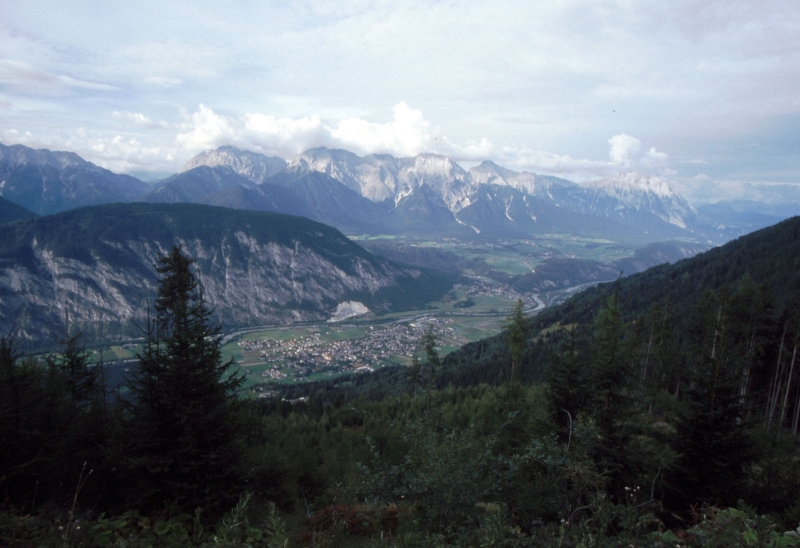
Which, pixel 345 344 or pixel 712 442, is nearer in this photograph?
pixel 712 442

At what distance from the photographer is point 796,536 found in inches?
259

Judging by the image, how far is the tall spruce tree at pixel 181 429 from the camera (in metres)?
11.6

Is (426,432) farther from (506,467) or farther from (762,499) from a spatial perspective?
(762,499)

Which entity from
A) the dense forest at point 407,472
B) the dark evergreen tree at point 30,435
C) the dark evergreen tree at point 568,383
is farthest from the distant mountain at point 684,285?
the dark evergreen tree at point 30,435

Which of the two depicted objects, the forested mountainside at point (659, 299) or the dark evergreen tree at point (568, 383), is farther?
the forested mountainside at point (659, 299)

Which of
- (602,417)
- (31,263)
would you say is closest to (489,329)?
(602,417)

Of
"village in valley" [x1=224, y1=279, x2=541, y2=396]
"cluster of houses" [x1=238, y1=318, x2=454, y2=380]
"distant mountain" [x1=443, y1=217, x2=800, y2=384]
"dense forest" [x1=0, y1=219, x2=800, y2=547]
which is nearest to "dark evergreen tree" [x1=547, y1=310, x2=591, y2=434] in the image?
"dense forest" [x1=0, y1=219, x2=800, y2=547]

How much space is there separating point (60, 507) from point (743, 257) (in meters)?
117

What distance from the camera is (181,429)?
12.2 m

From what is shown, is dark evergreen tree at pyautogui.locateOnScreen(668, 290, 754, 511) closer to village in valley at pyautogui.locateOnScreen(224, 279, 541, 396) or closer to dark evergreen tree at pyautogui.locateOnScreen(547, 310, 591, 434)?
dark evergreen tree at pyautogui.locateOnScreen(547, 310, 591, 434)

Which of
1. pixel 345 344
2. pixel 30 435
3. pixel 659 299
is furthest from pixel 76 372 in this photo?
pixel 345 344

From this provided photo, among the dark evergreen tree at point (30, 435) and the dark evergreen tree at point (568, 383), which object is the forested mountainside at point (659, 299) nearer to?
the dark evergreen tree at point (568, 383)

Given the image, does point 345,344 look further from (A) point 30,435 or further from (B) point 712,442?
(B) point 712,442

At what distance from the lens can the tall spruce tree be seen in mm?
11578
